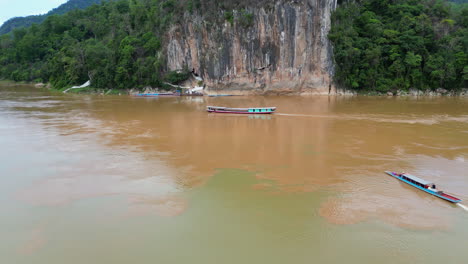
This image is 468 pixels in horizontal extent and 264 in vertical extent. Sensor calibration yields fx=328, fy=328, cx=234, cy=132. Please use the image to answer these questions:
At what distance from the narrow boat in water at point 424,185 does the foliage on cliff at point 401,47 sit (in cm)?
2265

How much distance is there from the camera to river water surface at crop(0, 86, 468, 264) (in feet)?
19.6

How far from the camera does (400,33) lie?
29.8 meters

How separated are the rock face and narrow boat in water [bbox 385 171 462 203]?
75.5 ft

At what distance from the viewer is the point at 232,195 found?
8.14 meters

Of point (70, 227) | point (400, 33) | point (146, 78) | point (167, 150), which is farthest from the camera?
point (146, 78)

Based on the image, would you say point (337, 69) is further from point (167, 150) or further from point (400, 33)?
point (167, 150)

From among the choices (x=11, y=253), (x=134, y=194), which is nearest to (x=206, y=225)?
(x=134, y=194)

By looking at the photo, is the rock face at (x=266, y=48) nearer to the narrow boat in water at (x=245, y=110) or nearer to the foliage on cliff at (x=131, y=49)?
the foliage on cliff at (x=131, y=49)

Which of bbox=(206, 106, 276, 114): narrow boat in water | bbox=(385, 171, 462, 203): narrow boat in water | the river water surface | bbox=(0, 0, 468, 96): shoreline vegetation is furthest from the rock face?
bbox=(385, 171, 462, 203): narrow boat in water

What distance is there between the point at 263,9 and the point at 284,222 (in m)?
26.8

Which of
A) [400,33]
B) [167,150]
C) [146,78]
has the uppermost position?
[400,33]

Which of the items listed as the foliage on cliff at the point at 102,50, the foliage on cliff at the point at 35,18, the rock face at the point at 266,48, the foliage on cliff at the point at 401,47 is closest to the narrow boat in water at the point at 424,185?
the foliage on cliff at the point at 401,47

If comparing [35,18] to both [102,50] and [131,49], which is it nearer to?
[102,50]

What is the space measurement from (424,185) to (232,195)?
4.72 metres
